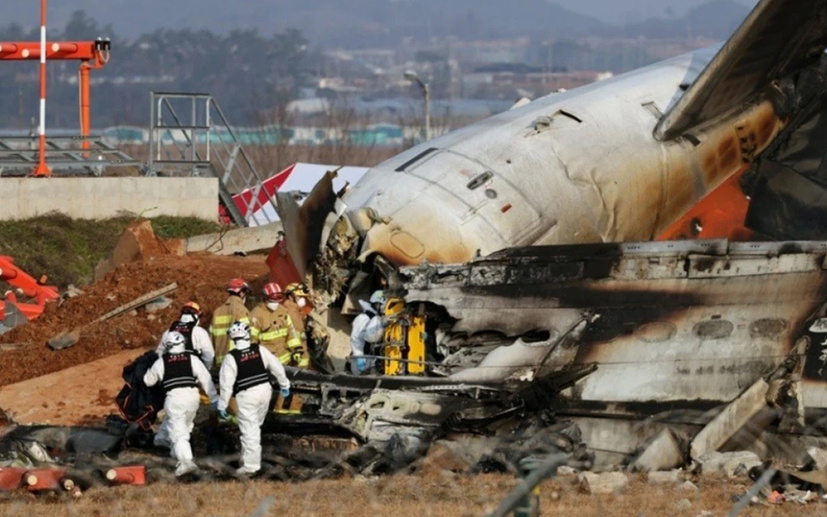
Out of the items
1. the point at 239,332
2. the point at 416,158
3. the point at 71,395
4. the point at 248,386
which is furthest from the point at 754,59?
the point at 71,395

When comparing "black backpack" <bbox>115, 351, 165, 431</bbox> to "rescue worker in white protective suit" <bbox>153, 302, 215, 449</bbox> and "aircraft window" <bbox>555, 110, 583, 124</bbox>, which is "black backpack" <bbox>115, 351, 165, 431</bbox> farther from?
"aircraft window" <bbox>555, 110, 583, 124</bbox>

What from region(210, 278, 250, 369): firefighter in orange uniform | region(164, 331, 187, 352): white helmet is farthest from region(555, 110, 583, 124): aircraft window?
region(164, 331, 187, 352): white helmet

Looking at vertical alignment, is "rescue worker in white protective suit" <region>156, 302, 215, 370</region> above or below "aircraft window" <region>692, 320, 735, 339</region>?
below

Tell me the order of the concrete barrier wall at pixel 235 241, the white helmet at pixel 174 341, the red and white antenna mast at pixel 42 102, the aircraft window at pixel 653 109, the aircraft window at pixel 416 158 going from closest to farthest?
1. the white helmet at pixel 174 341
2. the aircraft window at pixel 416 158
3. the aircraft window at pixel 653 109
4. the concrete barrier wall at pixel 235 241
5. the red and white antenna mast at pixel 42 102

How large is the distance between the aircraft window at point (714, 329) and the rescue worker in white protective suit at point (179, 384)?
5100mm

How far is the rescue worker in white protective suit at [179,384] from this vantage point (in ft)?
56.1

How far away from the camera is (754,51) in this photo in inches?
849

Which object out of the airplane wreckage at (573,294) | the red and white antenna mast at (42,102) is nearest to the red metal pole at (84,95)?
the red and white antenna mast at (42,102)

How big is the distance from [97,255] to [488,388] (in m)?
18.4

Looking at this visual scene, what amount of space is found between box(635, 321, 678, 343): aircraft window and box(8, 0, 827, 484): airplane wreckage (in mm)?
15

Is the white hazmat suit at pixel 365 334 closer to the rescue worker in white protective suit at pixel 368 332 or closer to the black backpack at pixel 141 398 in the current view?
the rescue worker in white protective suit at pixel 368 332

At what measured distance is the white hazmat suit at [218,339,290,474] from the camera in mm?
16688

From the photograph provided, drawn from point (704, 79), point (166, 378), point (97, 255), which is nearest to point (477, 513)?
point (166, 378)

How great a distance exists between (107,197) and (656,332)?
66.6 ft
